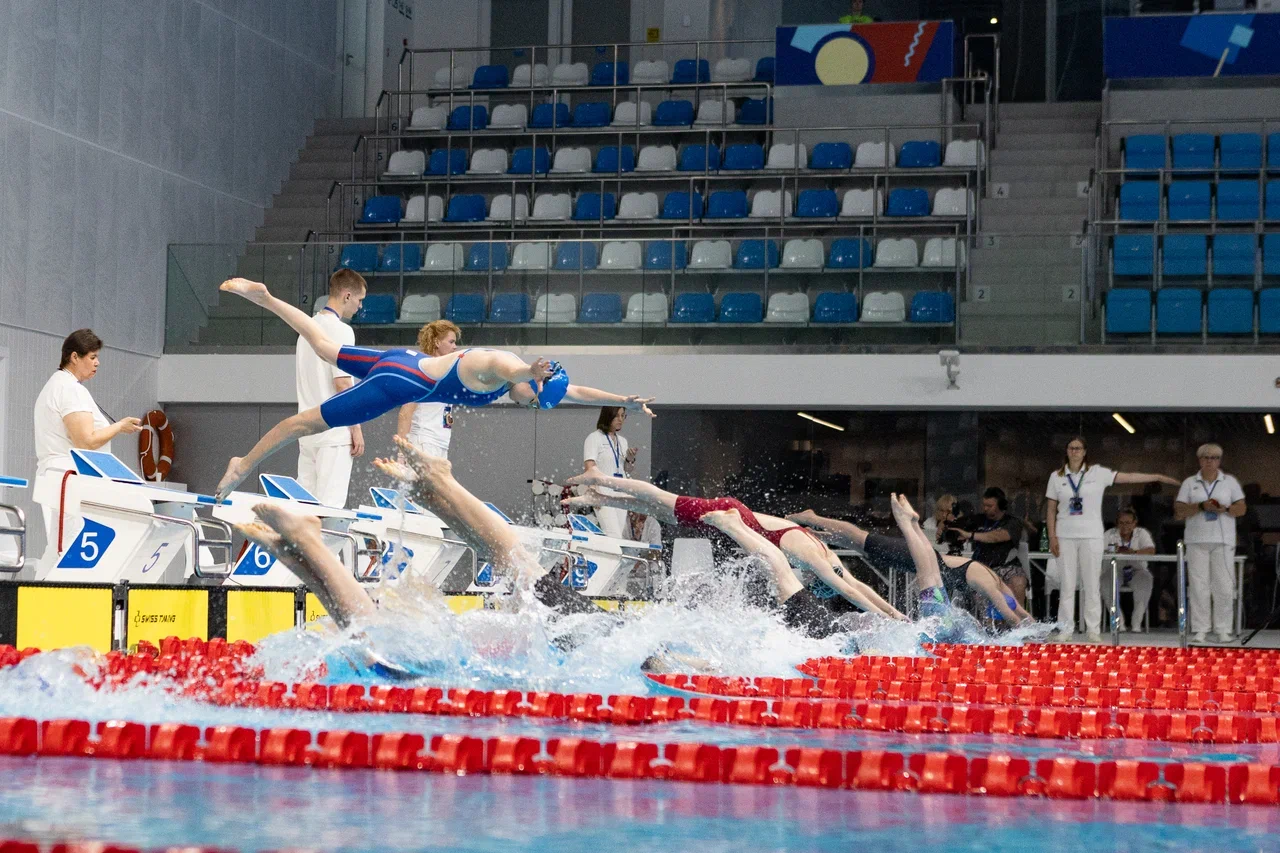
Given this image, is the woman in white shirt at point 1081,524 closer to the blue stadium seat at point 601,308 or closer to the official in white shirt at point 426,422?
the blue stadium seat at point 601,308

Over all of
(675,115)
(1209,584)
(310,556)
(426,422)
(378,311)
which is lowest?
(1209,584)

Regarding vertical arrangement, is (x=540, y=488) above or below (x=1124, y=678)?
above

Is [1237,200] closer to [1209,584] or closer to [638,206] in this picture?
[1209,584]

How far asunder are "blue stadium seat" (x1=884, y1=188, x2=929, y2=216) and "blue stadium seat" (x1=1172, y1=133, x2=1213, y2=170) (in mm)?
2472

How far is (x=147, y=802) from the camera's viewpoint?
3.01m

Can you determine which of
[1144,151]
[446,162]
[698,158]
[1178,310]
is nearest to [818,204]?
[698,158]

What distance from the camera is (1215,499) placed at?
10.7 m

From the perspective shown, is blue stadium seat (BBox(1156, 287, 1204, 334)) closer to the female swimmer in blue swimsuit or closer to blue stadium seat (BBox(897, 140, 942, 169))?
blue stadium seat (BBox(897, 140, 942, 169))

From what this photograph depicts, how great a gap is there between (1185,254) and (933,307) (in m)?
2.21

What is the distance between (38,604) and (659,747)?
3.34 metres

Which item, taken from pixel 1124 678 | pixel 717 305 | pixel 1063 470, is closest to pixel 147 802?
pixel 1124 678

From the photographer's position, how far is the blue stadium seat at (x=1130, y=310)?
39.8ft

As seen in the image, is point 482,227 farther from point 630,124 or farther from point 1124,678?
point 1124,678

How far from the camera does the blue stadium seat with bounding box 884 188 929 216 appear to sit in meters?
14.3
